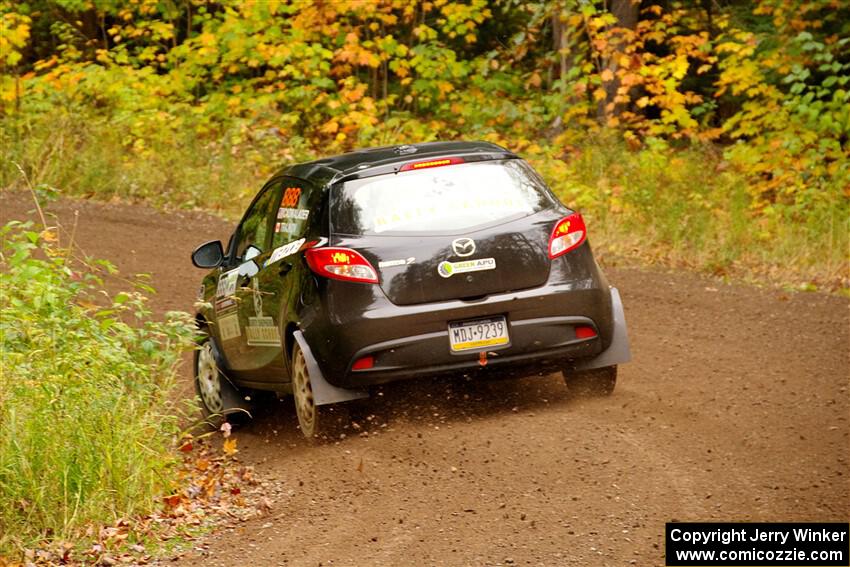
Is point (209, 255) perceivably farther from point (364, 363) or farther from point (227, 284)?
point (364, 363)

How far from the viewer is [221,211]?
1856cm

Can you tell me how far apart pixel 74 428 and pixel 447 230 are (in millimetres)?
2570

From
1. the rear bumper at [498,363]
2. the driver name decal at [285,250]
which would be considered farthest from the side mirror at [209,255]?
the rear bumper at [498,363]

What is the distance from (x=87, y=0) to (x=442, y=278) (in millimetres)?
20356

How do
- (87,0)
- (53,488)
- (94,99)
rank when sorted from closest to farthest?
(53,488) → (94,99) → (87,0)

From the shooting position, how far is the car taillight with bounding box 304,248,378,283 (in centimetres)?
765

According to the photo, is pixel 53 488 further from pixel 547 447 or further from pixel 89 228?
pixel 89 228

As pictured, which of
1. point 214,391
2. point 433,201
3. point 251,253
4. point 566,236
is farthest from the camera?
point 214,391

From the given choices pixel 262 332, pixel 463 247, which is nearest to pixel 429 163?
pixel 463 247

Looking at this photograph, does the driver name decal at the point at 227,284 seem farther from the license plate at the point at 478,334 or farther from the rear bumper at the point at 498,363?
the license plate at the point at 478,334

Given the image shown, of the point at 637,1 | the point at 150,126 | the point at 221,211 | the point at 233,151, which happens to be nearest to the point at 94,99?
the point at 150,126

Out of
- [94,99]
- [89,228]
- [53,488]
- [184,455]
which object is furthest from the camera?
[94,99]

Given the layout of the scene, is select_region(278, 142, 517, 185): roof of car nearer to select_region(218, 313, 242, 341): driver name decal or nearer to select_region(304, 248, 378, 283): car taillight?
select_region(304, 248, 378, 283): car taillight

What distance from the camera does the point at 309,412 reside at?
8.04 m
